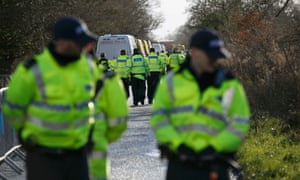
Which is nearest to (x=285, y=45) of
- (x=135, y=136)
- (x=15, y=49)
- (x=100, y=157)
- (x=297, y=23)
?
(x=297, y=23)

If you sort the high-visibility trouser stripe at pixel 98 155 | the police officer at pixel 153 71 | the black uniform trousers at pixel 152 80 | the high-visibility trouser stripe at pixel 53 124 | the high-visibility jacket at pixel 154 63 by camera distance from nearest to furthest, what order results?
the high-visibility trouser stripe at pixel 53 124 < the high-visibility trouser stripe at pixel 98 155 < the high-visibility jacket at pixel 154 63 < the police officer at pixel 153 71 < the black uniform trousers at pixel 152 80

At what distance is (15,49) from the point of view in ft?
114

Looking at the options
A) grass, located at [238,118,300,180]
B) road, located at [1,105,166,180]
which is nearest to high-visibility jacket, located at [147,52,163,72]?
road, located at [1,105,166,180]

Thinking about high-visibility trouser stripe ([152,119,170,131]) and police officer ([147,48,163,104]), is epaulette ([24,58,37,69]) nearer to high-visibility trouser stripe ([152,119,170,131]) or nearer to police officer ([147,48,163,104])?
high-visibility trouser stripe ([152,119,170,131])

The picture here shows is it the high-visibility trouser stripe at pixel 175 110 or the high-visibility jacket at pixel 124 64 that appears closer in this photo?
the high-visibility trouser stripe at pixel 175 110

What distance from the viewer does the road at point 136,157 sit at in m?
12.0

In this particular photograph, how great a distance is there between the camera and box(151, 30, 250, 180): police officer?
230 inches

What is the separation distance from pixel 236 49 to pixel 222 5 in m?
36.4

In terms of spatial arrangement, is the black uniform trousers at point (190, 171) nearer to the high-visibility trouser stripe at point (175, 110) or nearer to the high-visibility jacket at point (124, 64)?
the high-visibility trouser stripe at point (175, 110)

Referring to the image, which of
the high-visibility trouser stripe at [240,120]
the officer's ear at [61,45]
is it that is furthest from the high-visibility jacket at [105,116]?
the high-visibility trouser stripe at [240,120]

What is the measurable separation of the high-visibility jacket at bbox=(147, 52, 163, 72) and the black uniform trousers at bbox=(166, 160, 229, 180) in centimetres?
1950

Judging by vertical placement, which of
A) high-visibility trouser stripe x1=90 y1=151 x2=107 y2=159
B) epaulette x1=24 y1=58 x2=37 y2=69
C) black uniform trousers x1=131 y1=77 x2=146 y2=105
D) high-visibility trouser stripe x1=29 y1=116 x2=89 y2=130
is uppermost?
epaulette x1=24 y1=58 x2=37 y2=69

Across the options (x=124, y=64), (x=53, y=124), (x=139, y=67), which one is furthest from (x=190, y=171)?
(x=124, y=64)

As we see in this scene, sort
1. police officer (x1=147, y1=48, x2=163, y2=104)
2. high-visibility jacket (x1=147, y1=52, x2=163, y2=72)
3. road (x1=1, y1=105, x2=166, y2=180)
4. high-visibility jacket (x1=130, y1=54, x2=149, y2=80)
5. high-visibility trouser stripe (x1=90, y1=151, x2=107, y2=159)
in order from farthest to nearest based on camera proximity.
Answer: police officer (x1=147, y1=48, x2=163, y2=104)
high-visibility jacket (x1=147, y1=52, x2=163, y2=72)
high-visibility jacket (x1=130, y1=54, x2=149, y2=80)
road (x1=1, y1=105, x2=166, y2=180)
high-visibility trouser stripe (x1=90, y1=151, x2=107, y2=159)
